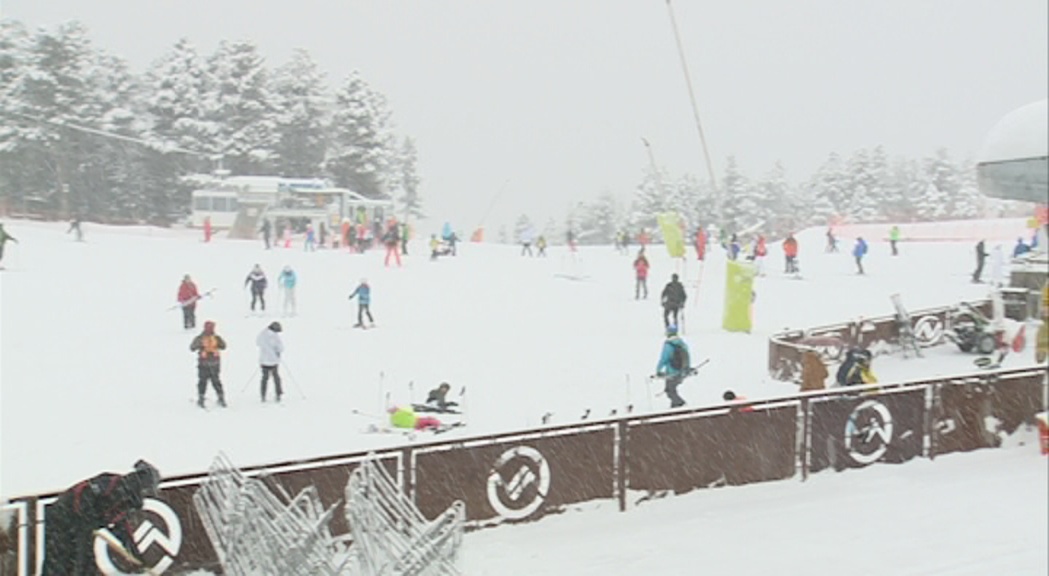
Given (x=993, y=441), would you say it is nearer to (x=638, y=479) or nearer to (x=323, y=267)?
(x=638, y=479)

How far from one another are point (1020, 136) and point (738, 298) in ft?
59.8

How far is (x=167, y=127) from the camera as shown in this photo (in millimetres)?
27562

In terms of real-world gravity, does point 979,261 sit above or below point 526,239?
below

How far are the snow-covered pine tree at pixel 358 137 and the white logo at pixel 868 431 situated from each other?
2611 cm

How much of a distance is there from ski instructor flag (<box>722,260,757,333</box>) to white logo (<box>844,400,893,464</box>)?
1066cm

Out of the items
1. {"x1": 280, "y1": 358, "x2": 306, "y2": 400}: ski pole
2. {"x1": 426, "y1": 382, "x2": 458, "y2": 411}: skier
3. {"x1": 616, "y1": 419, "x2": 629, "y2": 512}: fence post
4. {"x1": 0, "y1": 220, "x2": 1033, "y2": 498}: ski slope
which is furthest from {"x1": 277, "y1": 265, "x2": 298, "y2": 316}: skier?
{"x1": 616, "y1": 419, "x2": 629, "y2": 512}: fence post

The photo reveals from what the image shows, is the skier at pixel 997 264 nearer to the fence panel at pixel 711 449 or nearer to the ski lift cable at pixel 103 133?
the fence panel at pixel 711 449

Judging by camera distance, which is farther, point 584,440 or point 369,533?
point 584,440

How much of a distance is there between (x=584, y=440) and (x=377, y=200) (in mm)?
27612

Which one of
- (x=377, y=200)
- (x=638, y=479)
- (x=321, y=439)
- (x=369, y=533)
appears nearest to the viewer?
(x=369, y=533)

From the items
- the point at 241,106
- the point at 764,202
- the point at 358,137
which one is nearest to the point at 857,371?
the point at 241,106

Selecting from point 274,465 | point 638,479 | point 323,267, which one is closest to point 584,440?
point 638,479

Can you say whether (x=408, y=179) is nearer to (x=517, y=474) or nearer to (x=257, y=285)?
(x=257, y=285)

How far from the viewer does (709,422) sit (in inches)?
322
